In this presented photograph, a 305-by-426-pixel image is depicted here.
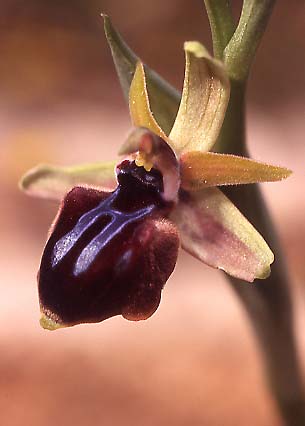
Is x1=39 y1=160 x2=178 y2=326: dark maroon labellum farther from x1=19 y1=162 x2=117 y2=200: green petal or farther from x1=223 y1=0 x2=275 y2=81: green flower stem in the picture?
x1=223 y1=0 x2=275 y2=81: green flower stem

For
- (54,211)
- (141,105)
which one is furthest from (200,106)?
(54,211)

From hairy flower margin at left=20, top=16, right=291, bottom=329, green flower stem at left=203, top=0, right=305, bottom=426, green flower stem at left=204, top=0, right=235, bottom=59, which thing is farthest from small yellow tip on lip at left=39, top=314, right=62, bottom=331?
green flower stem at left=204, top=0, right=235, bottom=59

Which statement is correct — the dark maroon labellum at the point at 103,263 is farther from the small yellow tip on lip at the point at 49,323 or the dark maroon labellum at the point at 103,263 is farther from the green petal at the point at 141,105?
the green petal at the point at 141,105

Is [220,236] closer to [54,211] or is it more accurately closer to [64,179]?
[64,179]

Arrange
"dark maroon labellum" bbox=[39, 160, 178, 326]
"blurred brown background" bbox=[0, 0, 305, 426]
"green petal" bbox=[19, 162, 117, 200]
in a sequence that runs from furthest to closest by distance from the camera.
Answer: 1. "blurred brown background" bbox=[0, 0, 305, 426]
2. "green petal" bbox=[19, 162, 117, 200]
3. "dark maroon labellum" bbox=[39, 160, 178, 326]

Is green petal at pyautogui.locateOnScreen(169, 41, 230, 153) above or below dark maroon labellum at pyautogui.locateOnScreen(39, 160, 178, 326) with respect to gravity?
above

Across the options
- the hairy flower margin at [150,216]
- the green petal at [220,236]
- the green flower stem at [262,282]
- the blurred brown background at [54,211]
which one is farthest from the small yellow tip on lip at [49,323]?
the blurred brown background at [54,211]

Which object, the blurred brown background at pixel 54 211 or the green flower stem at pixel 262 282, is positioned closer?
the green flower stem at pixel 262 282

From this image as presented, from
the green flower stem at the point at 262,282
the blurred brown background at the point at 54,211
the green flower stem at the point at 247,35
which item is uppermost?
the green flower stem at the point at 247,35
